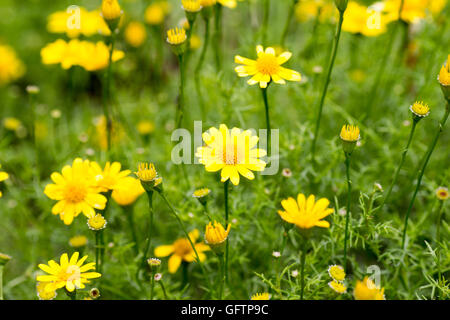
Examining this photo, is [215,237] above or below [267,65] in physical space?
below

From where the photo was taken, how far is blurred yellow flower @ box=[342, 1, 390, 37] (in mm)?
1409

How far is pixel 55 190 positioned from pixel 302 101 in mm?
829

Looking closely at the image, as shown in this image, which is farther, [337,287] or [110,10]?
[110,10]

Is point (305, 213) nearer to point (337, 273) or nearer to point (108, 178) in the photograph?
point (337, 273)

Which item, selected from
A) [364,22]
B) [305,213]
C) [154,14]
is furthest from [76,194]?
[364,22]

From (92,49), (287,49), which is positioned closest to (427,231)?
(287,49)

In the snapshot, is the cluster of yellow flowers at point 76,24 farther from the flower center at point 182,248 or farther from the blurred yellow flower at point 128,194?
the flower center at point 182,248

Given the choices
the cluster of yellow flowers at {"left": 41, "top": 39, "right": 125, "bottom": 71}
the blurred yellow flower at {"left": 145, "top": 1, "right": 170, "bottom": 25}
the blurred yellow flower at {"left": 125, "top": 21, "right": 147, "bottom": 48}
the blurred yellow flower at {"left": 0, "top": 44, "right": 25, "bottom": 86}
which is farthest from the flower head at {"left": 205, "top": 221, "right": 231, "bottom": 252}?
the blurred yellow flower at {"left": 0, "top": 44, "right": 25, "bottom": 86}

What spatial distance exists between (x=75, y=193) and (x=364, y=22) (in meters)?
0.99

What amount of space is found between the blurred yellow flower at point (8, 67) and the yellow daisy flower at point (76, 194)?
135cm

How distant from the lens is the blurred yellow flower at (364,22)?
141cm

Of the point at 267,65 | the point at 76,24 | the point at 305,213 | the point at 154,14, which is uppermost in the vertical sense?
the point at 154,14

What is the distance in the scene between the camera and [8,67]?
2172mm

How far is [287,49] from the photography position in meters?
1.49
